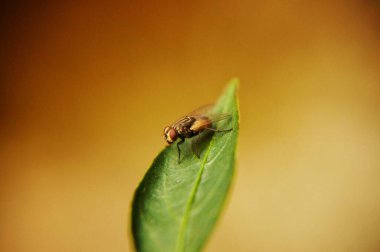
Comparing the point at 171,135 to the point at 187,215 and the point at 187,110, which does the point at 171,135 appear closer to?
the point at 187,215

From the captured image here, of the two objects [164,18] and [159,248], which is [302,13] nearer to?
[164,18]

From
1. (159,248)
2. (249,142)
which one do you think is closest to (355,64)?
(249,142)

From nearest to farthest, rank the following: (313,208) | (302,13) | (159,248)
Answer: (159,248), (313,208), (302,13)

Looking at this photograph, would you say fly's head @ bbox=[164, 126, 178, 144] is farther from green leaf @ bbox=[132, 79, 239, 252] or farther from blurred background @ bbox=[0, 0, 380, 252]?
blurred background @ bbox=[0, 0, 380, 252]

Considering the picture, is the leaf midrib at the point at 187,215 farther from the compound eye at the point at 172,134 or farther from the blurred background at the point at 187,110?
the blurred background at the point at 187,110

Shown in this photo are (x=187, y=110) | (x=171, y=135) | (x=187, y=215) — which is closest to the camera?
(x=187, y=215)

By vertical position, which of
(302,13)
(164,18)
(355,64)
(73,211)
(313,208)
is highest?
(164,18)

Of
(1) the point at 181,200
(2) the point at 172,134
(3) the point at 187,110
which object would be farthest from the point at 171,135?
(3) the point at 187,110
